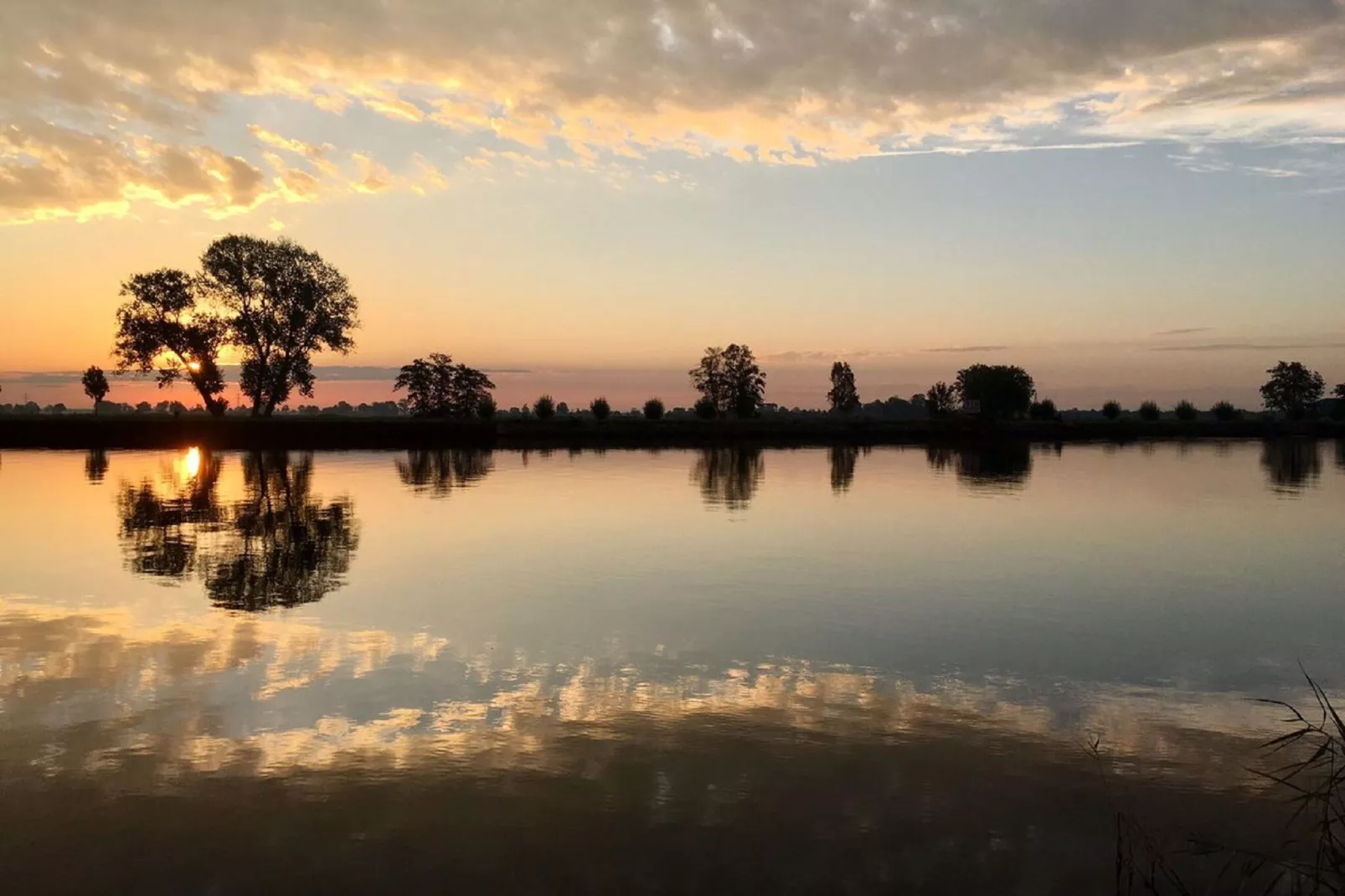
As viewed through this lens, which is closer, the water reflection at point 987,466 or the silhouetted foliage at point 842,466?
the silhouetted foliage at point 842,466

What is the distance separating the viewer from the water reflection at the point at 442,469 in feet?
168

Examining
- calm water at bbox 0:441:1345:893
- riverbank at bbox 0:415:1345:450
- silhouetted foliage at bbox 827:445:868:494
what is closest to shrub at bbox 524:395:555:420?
riverbank at bbox 0:415:1345:450

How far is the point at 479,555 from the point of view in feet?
89.1

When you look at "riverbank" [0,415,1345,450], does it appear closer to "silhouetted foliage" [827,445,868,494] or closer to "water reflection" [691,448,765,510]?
"silhouetted foliage" [827,445,868,494]

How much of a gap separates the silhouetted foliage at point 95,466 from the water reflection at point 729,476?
35976 millimetres

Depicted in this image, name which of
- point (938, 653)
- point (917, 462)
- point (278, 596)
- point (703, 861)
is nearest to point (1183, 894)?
point (703, 861)

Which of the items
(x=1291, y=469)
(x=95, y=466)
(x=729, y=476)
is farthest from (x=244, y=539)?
(x=1291, y=469)

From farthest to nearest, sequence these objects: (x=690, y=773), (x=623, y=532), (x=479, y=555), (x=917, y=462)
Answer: (x=917, y=462) < (x=623, y=532) < (x=479, y=555) < (x=690, y=773)

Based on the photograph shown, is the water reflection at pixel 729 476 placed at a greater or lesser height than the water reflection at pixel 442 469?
lesser

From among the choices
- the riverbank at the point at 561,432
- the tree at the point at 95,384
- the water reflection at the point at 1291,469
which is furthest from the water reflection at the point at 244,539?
the tree at the point at 95,384

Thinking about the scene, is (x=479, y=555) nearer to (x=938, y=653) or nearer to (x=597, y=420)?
(x=938, y=653)

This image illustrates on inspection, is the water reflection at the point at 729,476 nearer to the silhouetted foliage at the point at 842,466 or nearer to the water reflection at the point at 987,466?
the silhouetted foliage at the point at 842,466

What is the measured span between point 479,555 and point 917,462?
6270 cm

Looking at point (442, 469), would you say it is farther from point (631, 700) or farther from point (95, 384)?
point (95, 384)
